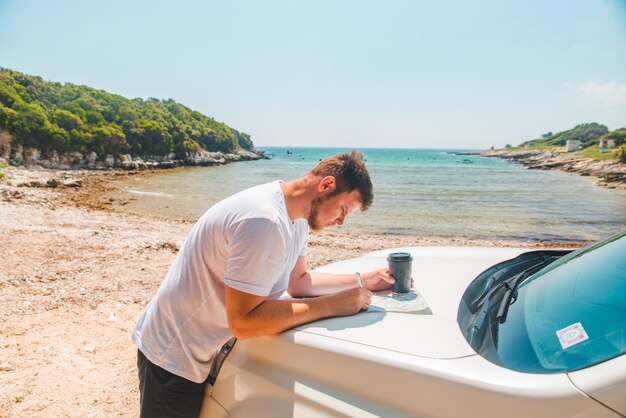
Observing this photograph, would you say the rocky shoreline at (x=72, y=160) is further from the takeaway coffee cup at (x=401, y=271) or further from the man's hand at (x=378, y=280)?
the takeaway coffee cup at (x=401, y=271)

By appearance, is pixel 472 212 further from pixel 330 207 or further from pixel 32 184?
pixel 32 184

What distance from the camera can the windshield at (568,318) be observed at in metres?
1.21

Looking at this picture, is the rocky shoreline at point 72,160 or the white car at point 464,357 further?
the rocky shoreline at point 72,160

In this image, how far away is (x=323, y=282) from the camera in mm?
2236

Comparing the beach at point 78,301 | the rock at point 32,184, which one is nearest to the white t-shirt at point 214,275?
the beach at point 78,301

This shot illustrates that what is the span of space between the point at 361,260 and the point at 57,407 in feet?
8.11

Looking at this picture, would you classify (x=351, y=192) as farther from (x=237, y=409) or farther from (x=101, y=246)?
(x=101, y=246)

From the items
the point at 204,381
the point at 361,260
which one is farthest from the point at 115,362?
the point at 361,260

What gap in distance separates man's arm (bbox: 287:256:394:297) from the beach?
174cm

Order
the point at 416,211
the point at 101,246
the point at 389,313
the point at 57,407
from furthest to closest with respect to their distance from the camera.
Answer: the point at 416,211 → the point at 101,246 → the point at 57,407 → the point at 389,313

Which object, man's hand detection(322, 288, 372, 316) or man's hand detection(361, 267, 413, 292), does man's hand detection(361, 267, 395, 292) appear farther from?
man's hand detection(322, 288, 372, 316)

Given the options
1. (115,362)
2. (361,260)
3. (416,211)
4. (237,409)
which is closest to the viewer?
(237,409)

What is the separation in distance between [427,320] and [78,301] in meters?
4.75

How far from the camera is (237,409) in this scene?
161cm
